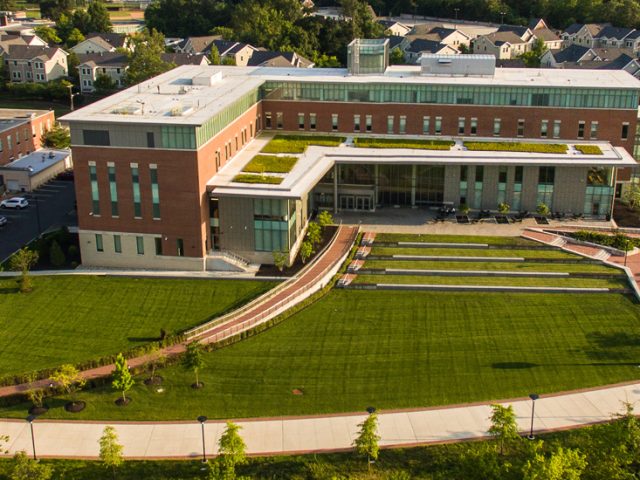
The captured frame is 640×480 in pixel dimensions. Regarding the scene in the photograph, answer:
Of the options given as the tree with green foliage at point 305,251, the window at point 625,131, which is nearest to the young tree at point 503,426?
the tree with green foliage at point 305,251

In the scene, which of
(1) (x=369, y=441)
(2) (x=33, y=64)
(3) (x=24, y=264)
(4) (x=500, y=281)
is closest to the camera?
(1) (x=369, y=441)

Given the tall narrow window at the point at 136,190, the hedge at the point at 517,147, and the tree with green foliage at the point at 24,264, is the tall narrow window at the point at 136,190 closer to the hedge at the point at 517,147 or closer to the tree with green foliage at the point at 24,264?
the tree with green foliage at the point at 24,264

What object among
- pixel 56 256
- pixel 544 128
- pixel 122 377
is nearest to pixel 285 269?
pixel 56 256

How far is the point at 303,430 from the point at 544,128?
152 feet

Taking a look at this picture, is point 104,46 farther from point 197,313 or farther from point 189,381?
point 189,381

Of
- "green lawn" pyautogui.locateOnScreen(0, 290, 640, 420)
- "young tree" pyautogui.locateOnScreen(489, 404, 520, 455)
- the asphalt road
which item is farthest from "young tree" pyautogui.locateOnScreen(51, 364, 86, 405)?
"young tree" pyautogui.locateOnScreen(489, 404, 520, 455)

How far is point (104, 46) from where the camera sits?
5659 inches

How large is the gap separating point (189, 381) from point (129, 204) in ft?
64.0

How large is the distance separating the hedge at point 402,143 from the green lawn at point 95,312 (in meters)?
22.0

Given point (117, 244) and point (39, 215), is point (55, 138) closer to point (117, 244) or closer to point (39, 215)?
point (39, 215)

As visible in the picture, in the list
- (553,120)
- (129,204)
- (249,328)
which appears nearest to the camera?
(249,328)

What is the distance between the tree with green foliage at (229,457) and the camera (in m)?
33.8

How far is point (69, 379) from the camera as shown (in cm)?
4194

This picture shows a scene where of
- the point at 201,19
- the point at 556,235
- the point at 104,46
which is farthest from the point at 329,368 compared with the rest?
the point at 201,19
